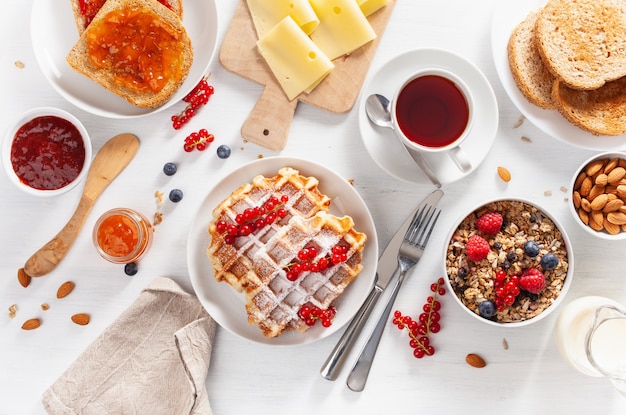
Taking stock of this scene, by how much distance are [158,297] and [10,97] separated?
993 millimetres

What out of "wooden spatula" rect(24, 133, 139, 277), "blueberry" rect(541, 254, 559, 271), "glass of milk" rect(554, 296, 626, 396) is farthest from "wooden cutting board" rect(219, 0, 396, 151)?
"glass of milk" rect(554, 296, 626, 396)

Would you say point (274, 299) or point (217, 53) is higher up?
point (217, 53)

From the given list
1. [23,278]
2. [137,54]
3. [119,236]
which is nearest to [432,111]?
[137,54]

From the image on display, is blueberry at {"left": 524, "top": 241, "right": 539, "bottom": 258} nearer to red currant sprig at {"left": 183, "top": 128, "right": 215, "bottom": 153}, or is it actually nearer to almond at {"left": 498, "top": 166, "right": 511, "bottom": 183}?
almond at {"left": 498, "top": 166, "right": 511, "bottom": 183}

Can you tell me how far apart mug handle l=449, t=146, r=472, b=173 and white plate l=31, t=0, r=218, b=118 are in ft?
3.15

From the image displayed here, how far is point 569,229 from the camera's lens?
83.5 inches

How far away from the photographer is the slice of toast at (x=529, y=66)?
1.97 metres

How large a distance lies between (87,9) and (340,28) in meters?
0.95

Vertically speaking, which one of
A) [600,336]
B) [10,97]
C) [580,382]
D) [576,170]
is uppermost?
[10,97]

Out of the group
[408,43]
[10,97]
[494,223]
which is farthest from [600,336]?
[10,97]

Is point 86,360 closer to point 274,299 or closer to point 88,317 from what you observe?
point 88,317

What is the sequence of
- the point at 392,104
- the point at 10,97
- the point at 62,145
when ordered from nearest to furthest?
the point at 392,104 → the point at 62,145 → the point at 10,97

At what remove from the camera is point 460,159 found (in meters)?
1.88

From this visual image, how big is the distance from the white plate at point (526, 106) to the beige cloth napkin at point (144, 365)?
4.69ft
